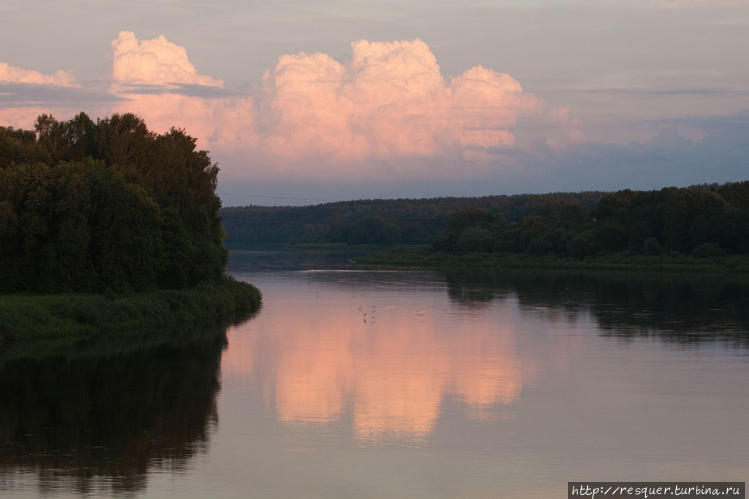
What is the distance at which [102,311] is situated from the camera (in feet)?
142

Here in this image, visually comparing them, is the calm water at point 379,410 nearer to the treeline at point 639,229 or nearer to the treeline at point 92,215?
the treeline at point 92,215

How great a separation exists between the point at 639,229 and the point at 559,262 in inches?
435

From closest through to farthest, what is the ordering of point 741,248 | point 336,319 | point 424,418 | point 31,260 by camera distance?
point 424,418, point 31,260, point 336,319, point 741,248

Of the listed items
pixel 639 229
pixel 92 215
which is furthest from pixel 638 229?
pixel 92 215

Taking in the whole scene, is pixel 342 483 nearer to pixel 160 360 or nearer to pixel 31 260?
pixel 160 360

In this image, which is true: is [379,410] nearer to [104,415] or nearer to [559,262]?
[104,415]

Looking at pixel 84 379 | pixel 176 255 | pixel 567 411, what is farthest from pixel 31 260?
pixel 567 411

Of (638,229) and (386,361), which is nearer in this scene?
(386,361)

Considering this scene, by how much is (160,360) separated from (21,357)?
16.1 feet

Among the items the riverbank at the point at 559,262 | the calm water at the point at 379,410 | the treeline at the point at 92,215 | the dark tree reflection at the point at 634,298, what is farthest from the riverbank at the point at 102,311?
the riverbank at the point at 559,262

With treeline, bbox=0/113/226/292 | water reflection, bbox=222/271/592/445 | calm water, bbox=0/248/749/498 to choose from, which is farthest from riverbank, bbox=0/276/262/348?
water reflection, bbox=222/271/592/445

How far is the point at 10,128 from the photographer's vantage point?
180 ft

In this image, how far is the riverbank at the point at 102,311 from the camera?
39.1 m

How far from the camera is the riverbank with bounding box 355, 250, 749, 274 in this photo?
362 feet
